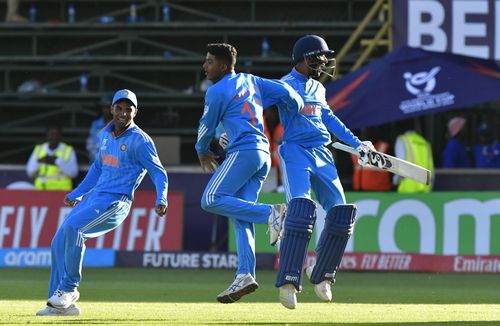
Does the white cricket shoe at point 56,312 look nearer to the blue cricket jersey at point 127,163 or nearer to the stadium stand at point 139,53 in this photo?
the blue cricket jersey at point 127,163

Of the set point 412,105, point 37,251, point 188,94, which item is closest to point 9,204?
point 37,251

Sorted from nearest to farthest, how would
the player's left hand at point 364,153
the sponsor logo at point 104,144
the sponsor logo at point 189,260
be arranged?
the sponsor logo at point 104,144, the player's left hand at point 364,153, the sponsor logo at point 189,260

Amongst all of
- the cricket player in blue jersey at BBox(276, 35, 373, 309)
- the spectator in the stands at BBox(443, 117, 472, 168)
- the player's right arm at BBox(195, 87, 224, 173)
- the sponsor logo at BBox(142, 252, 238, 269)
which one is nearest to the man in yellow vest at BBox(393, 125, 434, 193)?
the spectator in the stands at BBox(443, 117, 472, 168)

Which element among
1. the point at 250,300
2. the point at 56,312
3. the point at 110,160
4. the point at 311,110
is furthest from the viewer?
the point at 250,300

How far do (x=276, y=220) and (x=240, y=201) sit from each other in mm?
305

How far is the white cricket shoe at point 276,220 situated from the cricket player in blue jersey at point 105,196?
0.82 m

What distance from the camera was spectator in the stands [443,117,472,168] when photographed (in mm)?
17344

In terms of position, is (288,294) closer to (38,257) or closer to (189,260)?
(189,260)

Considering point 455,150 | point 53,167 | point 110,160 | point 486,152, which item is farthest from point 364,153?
point 53,167

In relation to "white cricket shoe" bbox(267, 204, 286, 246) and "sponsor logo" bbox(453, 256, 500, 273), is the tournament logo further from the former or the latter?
"white cricket shoe" bbox(267, 204, 286, 246)

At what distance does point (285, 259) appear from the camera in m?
9.09

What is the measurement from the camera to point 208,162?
9.44 metres

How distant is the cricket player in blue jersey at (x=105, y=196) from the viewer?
30.5ft

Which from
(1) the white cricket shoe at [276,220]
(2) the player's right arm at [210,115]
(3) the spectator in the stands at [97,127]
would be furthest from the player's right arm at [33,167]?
(1) the white cricket shoe at [276,220]
